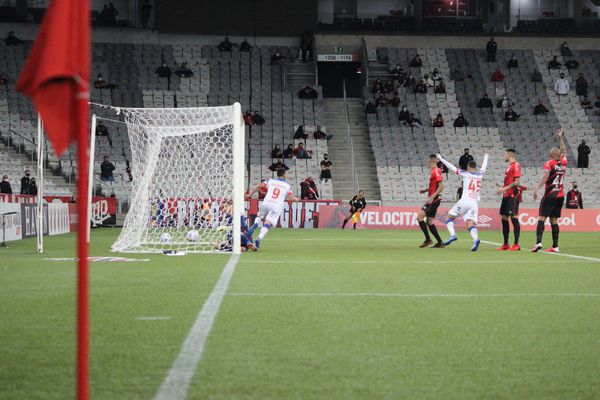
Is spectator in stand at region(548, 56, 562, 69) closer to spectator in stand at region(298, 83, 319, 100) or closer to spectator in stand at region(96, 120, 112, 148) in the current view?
spectator in stand at region(298, 83, 319, 100)

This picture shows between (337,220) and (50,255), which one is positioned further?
(337,220)

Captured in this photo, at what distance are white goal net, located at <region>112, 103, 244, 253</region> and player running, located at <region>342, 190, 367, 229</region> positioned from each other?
802 centimetres


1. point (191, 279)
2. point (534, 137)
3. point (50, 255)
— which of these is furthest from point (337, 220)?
point (191, 279)

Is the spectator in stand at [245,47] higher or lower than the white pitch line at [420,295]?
higher

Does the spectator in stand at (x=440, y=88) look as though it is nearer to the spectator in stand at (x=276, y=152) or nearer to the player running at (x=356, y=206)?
the spectator in stand at (x=276, y=152)

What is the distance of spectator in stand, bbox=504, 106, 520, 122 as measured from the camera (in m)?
42.6

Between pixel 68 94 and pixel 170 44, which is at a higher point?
pixel 170 44

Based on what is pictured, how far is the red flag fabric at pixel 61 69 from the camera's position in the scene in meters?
3.47

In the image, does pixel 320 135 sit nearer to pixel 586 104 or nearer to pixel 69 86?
pixel 586 104

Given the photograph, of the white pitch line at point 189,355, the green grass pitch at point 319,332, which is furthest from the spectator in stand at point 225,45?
the white pitch line at point 189,355

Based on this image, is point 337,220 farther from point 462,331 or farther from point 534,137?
point 462,331

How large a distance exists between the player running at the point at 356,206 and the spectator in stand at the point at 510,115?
43.5 feet

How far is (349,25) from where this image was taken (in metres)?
48.0

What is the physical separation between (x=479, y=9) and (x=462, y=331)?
45.4m
